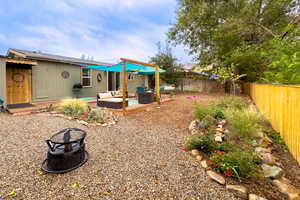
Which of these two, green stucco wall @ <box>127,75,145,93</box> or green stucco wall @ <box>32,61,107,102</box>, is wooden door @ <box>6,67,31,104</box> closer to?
green stucco wall @ <box>32,61,107,102</box>

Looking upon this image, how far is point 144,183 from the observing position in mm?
1774

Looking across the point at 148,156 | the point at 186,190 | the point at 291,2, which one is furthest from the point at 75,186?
the point at 291,2

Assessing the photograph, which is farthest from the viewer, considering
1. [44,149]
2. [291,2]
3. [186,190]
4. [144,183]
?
[291,2]

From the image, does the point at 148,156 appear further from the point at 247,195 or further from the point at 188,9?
the point at 188,9

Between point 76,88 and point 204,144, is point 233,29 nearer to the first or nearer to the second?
point 204,144

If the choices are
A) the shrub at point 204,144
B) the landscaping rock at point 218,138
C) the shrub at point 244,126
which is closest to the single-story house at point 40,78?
the shrub at point 204,144

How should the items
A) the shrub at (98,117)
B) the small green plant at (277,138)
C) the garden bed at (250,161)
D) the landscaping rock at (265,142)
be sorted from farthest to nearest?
the shrub at (98,117)
the small green plant at (277,138)
the landscaping rock at (265,142)
the garden bed at (250,161)

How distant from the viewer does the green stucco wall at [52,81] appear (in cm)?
675

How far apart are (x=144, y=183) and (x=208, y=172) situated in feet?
2.87

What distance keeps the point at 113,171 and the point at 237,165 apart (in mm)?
1678

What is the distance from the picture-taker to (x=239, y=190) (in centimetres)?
158

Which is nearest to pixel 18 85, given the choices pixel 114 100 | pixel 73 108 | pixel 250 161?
pixel 73 108

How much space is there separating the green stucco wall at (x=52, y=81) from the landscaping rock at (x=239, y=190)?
26.8 feet

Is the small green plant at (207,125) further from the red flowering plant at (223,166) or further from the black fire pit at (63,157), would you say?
the black fire pit at (63,157)
